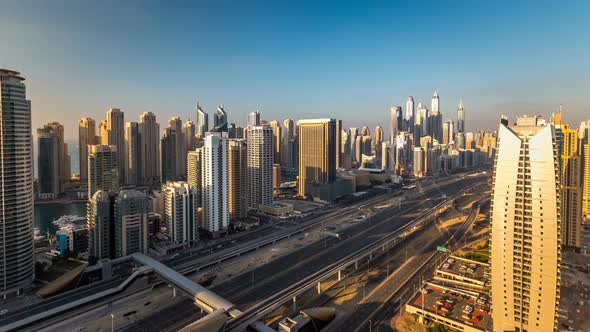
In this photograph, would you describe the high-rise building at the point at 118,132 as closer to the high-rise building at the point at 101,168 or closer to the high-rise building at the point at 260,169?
the high-rise building at the point at 101,168

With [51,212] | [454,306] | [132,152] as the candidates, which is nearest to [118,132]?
[132,152]

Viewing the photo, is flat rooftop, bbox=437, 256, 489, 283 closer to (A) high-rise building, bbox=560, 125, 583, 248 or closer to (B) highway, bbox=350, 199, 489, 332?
(B) highway, bbox=350, 199, 489, 332

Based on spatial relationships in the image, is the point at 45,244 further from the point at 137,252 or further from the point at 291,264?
the point at 291,264

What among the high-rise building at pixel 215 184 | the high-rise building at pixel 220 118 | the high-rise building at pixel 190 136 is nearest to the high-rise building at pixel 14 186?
the high-rise building at pixel 215 184

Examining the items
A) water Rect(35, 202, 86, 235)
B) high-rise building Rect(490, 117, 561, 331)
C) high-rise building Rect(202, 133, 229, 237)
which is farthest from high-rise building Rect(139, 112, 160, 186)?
high-rise building Rect(490, 117, 561, 331)

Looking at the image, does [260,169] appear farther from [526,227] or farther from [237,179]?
[526,227]
